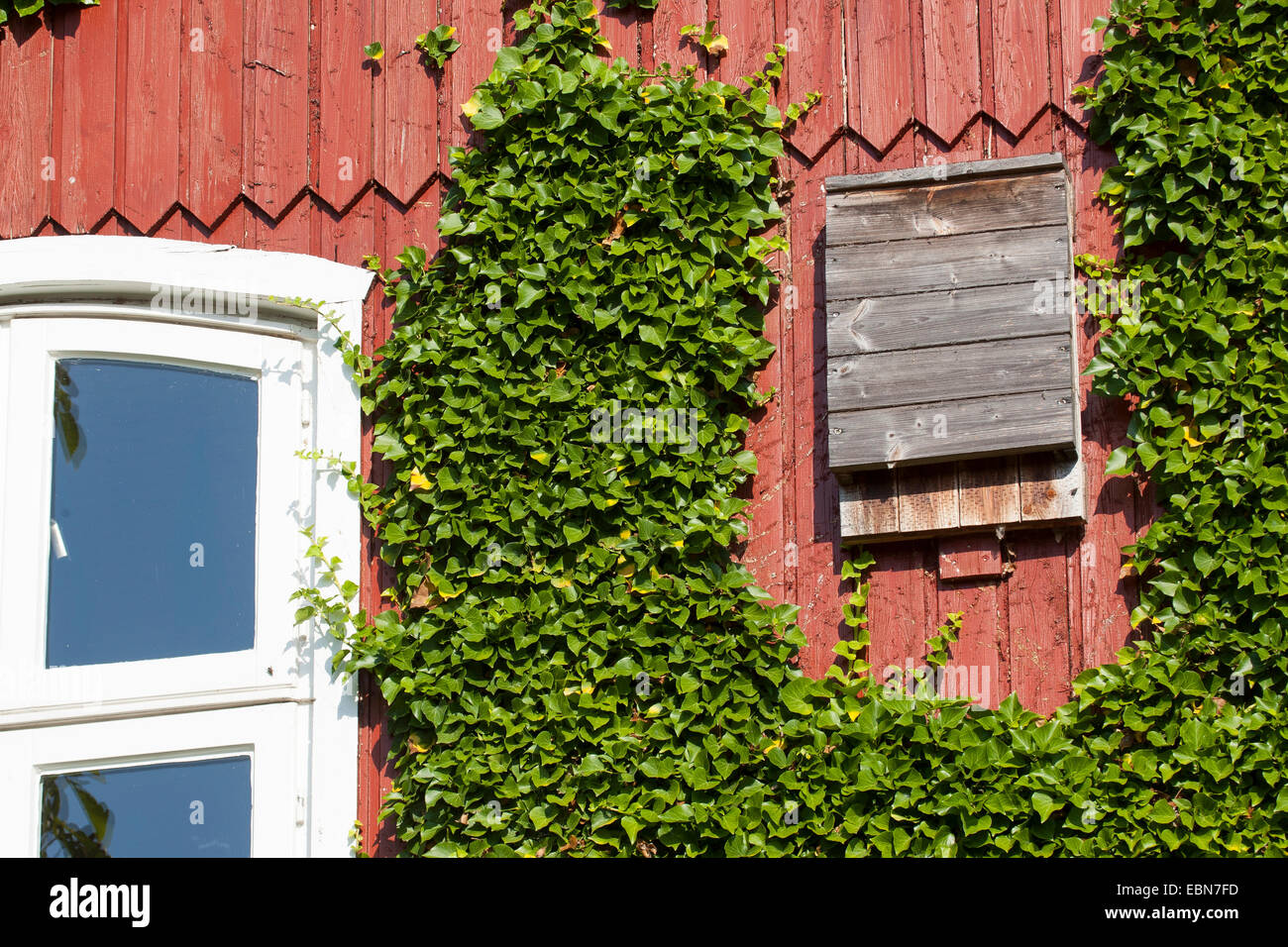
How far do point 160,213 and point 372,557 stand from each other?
4.53 feet

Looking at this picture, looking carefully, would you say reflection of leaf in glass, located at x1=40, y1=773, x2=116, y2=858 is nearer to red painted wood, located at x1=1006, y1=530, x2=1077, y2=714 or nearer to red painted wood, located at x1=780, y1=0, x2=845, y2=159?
red painted wood, located at x1=1006, y1=530, x2=1077, y2=714

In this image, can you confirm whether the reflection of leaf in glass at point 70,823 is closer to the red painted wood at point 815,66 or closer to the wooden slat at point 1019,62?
the red painted wood at point 815,66

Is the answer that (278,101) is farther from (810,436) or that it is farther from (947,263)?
(947,263)

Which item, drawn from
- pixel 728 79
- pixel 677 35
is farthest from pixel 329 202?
pixel 728 79

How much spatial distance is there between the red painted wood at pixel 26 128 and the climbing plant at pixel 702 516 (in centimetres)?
122

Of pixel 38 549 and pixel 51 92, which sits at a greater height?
pixel 51 92

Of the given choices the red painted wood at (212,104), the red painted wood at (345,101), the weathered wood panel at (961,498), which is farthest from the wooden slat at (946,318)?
the red painted wood at (212,104)

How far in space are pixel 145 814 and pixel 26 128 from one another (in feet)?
7.74

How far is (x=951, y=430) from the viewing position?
12.5 feet

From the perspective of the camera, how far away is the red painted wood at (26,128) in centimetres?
467

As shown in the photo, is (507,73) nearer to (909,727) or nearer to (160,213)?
(160,213)
